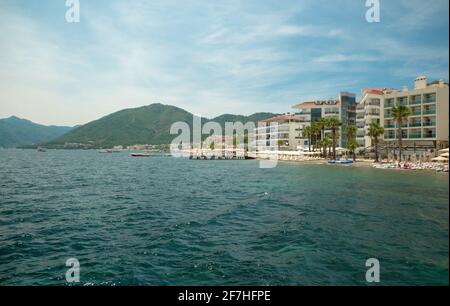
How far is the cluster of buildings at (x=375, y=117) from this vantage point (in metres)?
67.6

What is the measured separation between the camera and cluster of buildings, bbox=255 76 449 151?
67.6 m

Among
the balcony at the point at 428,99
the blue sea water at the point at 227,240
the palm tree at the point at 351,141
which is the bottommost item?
the blue sea water at the point at 227,240

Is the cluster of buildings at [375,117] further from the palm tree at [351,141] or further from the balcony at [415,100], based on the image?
the palm tree at [351,141]

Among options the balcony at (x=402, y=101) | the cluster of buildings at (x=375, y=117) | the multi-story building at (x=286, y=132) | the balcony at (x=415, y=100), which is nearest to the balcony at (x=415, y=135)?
the cluster of buildings at (x=375, y=117)

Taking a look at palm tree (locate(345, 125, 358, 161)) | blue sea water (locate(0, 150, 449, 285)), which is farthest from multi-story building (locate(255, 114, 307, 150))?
blue sea water (locate(0, 150, 449, 285))

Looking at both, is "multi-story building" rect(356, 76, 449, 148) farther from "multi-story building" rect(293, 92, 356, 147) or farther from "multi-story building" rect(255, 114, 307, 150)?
"multi-story building" rect(255, 114, 307, 150)

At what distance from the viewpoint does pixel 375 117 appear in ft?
284

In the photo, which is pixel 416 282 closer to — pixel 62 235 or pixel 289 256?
pixel 289 256

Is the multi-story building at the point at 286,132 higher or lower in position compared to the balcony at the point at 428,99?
lower

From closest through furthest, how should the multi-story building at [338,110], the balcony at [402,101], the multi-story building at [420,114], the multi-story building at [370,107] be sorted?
1. the multi-story building at [420,114]
2. the balcony at [402,101]
3. the multi-story building at [370,107]
4. the multi-story building at [338,110]

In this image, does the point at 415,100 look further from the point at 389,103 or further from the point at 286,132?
the point at 286,132

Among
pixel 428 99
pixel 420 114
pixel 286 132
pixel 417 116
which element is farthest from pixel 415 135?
pixel 286 132
